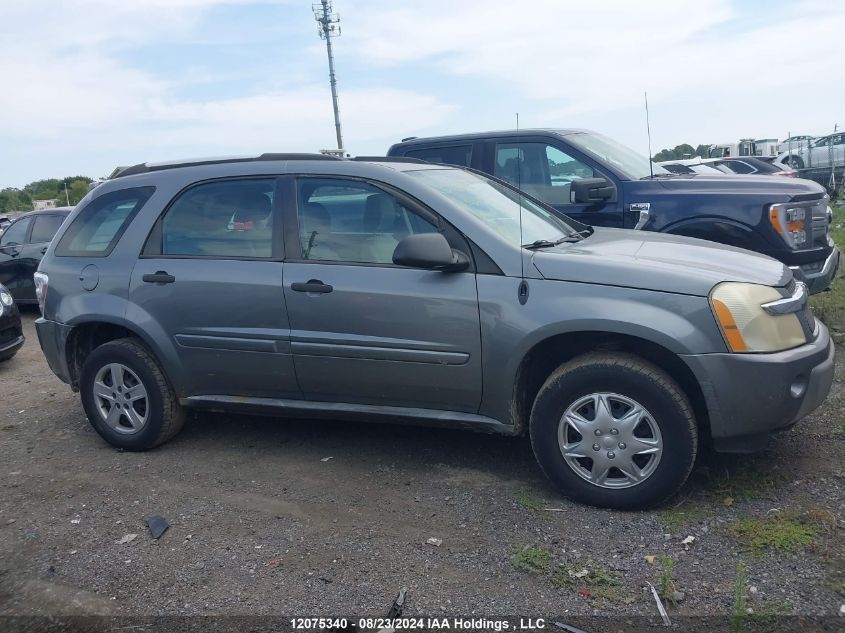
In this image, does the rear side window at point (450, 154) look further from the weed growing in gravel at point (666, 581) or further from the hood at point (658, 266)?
the weed growing in gravel at point (666, 581)

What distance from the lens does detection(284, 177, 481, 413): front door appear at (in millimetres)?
4121

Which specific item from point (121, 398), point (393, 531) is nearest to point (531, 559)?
point (393, 531)

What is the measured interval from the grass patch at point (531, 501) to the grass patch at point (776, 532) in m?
0.87

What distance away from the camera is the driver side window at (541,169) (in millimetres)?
7059

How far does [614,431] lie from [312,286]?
5.86ft

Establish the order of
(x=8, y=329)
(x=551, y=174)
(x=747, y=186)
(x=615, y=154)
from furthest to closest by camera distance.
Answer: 1. (x=8, y=329)
2. (x=615, y=154)
3. (x=551, y=174)
4. (x=747, y=186)

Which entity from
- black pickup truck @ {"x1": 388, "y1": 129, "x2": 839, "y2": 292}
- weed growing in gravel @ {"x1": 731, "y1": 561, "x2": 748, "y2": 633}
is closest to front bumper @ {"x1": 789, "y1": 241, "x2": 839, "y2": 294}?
black pickup truck @ {"x1": 388, "y1": 129, "x2": 839, "y2": 292}

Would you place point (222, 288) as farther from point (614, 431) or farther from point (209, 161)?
point (614, 431)

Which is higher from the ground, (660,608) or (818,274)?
(818,274)

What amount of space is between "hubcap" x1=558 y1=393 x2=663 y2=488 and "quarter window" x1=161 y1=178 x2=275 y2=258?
6.52 ft

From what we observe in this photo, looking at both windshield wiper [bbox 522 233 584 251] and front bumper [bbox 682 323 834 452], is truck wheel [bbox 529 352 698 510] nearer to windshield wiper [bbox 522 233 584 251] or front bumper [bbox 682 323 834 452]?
front bumper [bbox 682 323 834 452]

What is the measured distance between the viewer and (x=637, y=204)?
265 inches

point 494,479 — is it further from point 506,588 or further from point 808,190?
point 808,190

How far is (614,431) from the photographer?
3.79 metres
